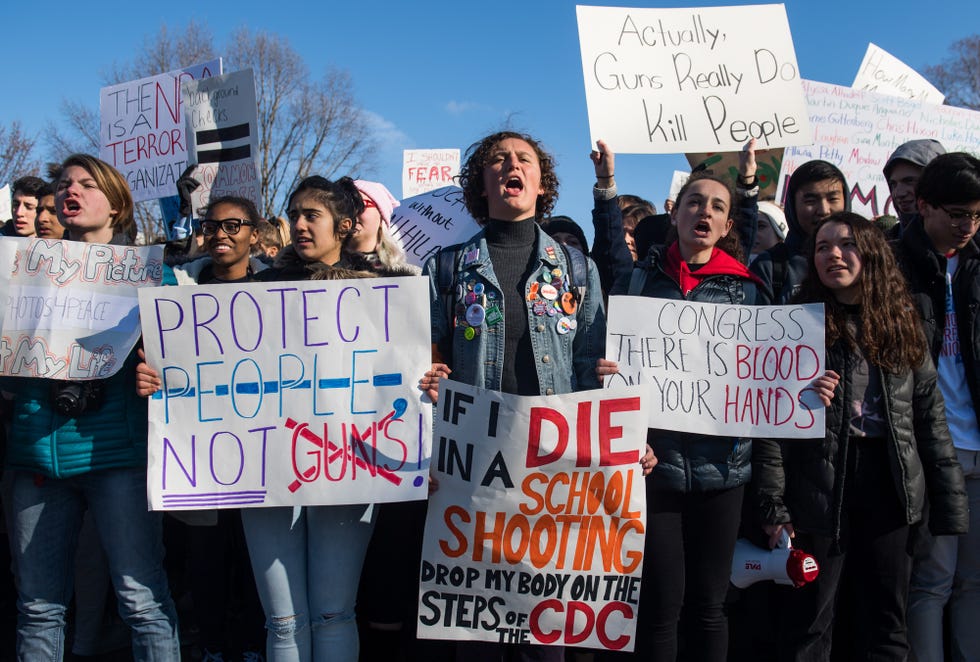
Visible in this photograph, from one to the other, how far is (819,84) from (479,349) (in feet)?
14.9

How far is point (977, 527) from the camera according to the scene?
3.27m

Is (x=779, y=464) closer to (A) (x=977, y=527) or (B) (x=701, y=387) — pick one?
(B) (x=701, y=387)

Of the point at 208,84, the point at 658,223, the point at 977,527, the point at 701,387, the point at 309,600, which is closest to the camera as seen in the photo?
the point at 309,600

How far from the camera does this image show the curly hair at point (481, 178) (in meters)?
3.18

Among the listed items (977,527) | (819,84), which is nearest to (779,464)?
(977,527)

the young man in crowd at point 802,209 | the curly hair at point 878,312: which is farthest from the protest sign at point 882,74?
the curly hair at point 878,312

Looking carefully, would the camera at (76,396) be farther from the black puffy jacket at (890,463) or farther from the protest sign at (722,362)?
the black puffy jacket at (890,463)

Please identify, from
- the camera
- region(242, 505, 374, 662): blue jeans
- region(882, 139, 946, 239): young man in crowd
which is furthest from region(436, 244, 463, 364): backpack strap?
region(882, 139, 946, 239): young man in crowd

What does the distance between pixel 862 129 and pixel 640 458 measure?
4505mm

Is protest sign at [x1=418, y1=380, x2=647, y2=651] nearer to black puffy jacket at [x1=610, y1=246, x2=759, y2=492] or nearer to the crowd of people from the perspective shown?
the crowd of people

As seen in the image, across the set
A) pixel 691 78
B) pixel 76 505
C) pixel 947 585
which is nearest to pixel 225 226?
pixel 76 505

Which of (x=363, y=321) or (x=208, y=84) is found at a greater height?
(x=208, y=84)

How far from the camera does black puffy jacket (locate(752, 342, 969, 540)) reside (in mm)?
3006

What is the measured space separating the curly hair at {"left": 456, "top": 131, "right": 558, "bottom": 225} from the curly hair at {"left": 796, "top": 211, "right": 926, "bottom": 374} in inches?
49.3
